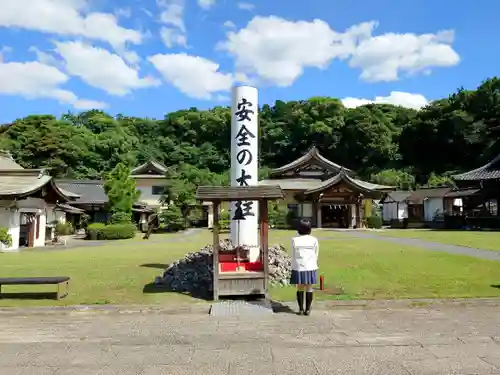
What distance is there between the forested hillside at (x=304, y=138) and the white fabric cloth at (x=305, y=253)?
48.1m

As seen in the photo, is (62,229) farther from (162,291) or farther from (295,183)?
(162,291)

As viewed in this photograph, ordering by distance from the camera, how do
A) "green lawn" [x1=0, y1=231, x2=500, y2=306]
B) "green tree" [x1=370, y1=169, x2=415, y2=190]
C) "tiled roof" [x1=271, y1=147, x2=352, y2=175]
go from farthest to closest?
"green tree" [x1=370, y1=169, x2=415, y2=190] < "tiled roof" [x1=271, y1=147, x2=352, y2=175] < "green lawn" [x1=0, y1=231, x2=500, y2=306]

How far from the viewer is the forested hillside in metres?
53.1

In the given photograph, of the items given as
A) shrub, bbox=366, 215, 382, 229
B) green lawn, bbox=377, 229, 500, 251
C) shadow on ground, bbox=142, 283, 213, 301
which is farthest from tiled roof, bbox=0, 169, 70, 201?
shrub, bbox=366, 215, 382, 229

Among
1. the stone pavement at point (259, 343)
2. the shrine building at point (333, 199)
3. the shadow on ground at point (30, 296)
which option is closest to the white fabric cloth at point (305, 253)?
the stone pavement at point (259, 343)

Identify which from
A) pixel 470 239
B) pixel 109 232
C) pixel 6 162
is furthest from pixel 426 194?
pixel 6 162

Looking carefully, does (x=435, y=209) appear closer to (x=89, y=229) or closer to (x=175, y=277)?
(x=89, y=229)

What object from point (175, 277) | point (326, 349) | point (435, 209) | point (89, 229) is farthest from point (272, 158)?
point (326, 349)

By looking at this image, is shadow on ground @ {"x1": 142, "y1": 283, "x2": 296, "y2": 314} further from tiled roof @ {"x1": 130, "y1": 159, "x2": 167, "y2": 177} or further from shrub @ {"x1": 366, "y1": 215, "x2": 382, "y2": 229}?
tiled roof @ {"x1": 130, "y1": 159, "x2": 167, "y2": 177}

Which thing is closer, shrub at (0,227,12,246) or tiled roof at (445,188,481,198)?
shrub at (0,227,12,246)

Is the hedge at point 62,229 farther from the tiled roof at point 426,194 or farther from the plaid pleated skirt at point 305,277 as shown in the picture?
the tiled roof at point 426,194

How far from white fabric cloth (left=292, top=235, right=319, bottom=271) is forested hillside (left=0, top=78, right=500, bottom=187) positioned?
158 ft

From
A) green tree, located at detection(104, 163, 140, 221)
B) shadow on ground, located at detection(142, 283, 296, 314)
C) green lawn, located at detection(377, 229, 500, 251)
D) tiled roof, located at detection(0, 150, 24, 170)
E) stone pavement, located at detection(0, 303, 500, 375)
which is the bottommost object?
stone pavement, located at detection(0, 303, 500, 375)

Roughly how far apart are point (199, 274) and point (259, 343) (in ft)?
14.7
